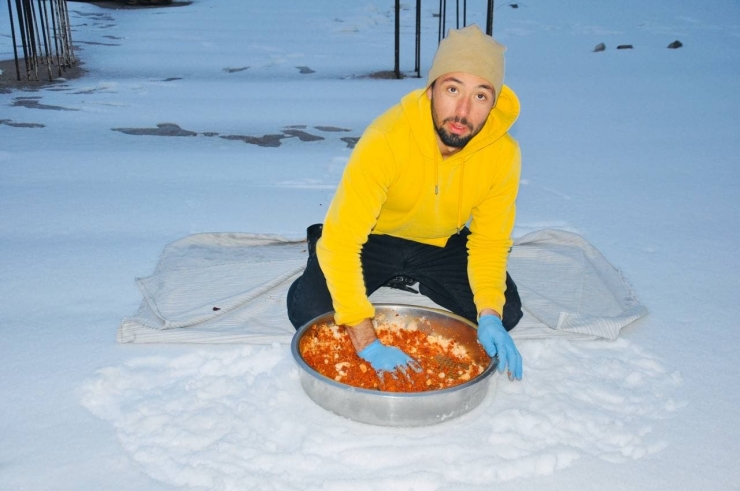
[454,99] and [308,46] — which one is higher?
[454,99]

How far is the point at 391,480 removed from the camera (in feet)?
4.86

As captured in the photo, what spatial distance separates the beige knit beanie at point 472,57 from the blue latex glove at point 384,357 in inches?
25.1

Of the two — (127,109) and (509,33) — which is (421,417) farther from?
(509,33)

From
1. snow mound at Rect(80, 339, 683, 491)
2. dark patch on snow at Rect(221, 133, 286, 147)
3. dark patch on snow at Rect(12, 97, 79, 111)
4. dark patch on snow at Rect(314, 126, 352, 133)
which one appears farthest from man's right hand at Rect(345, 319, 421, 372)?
dark patch on snow at Rect(12, 97, 79, 111)

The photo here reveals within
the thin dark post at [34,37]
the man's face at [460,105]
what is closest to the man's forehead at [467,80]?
the man's face at [460,105]

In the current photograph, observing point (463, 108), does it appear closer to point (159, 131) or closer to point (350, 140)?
point (350, 140)

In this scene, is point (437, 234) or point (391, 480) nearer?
point (391, 480)

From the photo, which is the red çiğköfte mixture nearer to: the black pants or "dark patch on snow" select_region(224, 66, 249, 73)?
the black pants

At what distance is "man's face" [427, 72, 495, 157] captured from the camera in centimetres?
166

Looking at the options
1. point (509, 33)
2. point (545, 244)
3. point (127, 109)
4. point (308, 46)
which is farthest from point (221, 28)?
point (545, 244)

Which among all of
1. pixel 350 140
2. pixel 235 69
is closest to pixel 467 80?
pixel 350 140

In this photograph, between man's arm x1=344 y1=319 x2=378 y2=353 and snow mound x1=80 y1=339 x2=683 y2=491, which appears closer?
snow mound x1=80 y1=339 x2=683 y2=491

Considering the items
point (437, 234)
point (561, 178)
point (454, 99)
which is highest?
point (454, 99)

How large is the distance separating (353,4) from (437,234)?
8.85 m
